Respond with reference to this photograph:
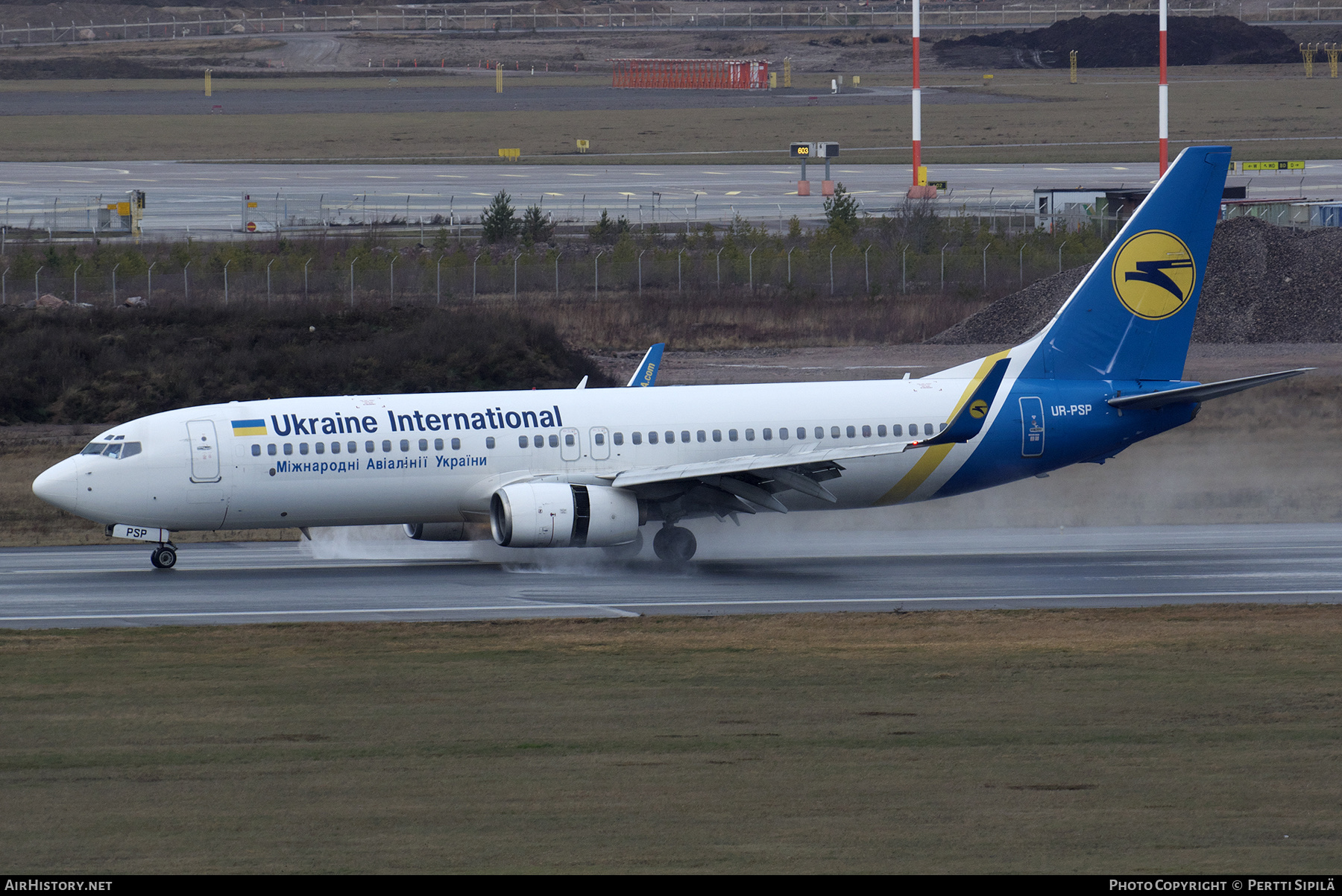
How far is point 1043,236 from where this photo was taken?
76938mm

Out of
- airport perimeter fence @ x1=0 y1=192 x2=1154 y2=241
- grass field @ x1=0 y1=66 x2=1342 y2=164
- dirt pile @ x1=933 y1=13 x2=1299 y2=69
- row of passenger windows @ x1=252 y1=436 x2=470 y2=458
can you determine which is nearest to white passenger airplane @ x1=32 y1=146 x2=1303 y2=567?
row of passenger windows @ x1=252 y1=436 x2=470 y2=458

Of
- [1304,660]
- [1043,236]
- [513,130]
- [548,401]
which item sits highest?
[513,130]

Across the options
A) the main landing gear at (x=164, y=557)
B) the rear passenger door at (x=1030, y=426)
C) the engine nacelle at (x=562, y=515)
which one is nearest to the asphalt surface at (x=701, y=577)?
the main landing gear at (x=164, y=557)

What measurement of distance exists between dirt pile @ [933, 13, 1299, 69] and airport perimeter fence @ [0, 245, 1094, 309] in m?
119

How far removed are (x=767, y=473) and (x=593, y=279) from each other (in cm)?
4062

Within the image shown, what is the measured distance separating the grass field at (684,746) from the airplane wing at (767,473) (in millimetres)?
5664

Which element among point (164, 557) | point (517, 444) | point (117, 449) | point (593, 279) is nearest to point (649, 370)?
point (517, 444)

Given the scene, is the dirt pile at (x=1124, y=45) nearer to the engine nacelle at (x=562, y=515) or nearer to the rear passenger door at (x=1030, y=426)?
the rear passenger door at (x=1030, y=426)

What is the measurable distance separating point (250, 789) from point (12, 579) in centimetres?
1843

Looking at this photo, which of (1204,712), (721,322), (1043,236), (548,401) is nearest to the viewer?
(1204,712)

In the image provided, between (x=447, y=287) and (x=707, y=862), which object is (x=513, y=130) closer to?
(x=447, y=287)

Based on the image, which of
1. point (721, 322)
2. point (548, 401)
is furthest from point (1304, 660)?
point (721, 322)

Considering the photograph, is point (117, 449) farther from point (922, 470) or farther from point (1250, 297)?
point (1250, 297)

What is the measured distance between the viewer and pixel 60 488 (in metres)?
32.3
